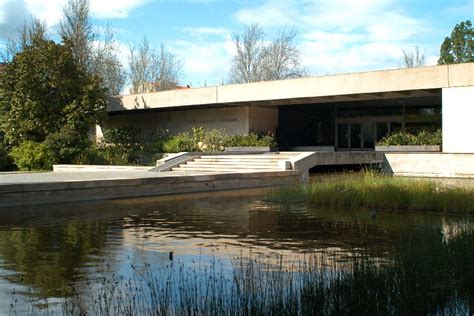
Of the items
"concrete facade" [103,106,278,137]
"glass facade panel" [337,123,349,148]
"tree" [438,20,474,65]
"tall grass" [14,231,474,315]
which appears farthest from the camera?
"tree" [438,20,474,65]

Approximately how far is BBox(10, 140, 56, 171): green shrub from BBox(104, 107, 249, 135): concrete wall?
390 inches

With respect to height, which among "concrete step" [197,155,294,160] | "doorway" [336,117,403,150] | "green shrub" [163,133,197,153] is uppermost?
"doorway" [336,117,403,150]

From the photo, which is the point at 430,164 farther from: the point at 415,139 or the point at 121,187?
the point at 121,187

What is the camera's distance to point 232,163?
85.3ft

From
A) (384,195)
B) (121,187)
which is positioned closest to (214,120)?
(121,187)

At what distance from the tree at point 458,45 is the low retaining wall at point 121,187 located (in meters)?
54.8

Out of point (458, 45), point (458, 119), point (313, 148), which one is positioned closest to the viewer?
point (458, 119)

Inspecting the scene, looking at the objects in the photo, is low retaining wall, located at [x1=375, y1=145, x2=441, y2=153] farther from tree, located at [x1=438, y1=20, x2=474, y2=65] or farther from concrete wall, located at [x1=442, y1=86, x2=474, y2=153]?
tree, located at [x1=438, y1=20, x2=474, y2=65]

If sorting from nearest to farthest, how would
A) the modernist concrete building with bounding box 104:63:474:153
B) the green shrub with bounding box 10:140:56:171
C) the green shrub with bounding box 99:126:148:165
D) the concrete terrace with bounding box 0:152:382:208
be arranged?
the concrete terrace with bounding box 0:152:382:208
the modernist concrete building with bounding box 104:63:474:153
the green shrub with bounding box 10:140:56:171
the green shrub with bounding box 99:126:148:165

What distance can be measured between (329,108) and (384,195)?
26263 millimetres

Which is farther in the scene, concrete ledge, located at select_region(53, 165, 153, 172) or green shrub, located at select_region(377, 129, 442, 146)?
green shrub, located at select_region(377, 129, 442, 146)

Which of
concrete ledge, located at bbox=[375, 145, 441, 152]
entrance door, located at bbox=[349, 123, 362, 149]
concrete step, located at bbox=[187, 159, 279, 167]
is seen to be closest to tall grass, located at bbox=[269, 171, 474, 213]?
concrete step, located at bbox=[187, 159, 279, 167]

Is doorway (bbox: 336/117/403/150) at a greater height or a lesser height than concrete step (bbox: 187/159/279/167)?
greater

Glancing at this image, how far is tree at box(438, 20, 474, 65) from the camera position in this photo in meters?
69.1
